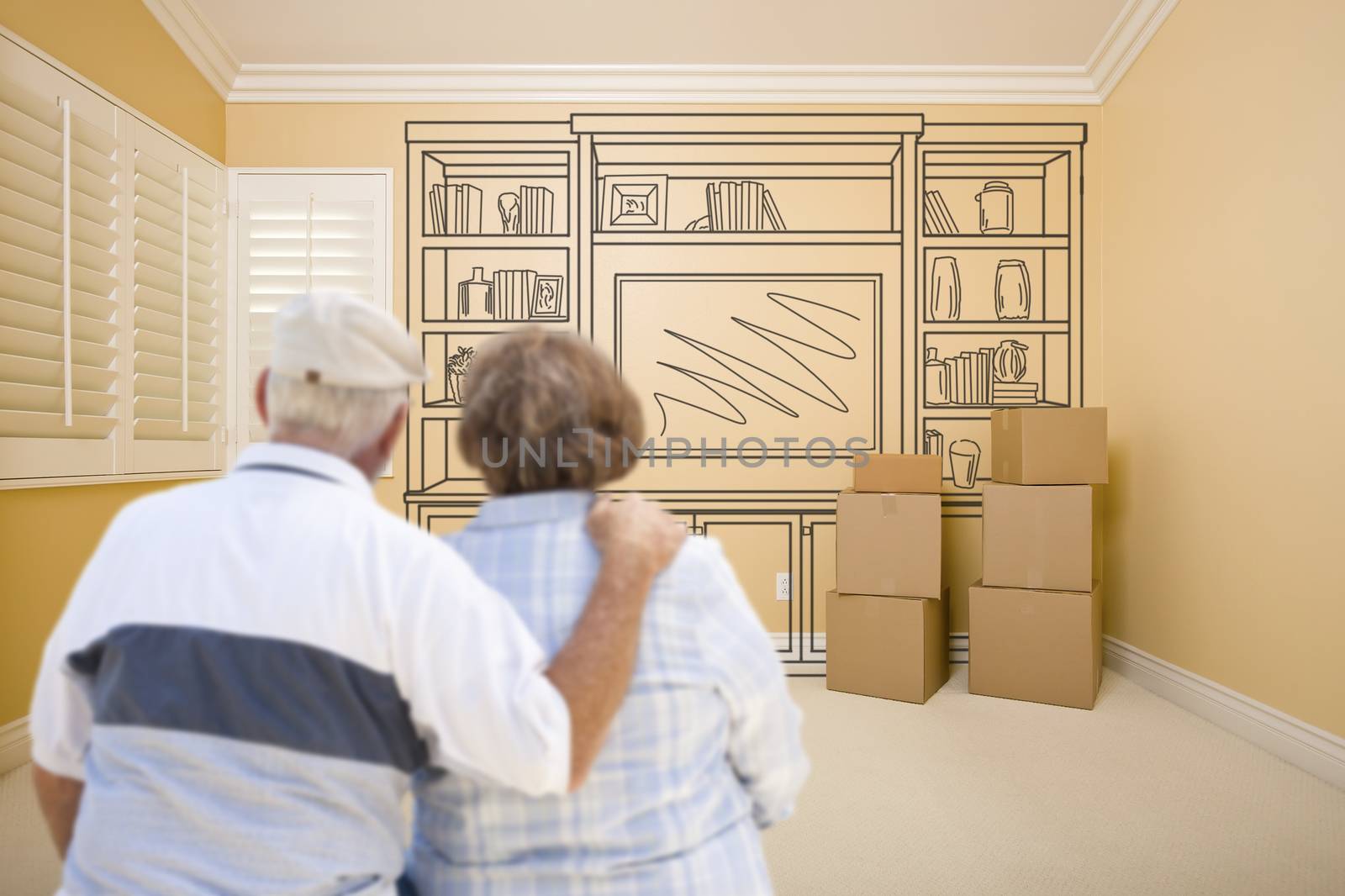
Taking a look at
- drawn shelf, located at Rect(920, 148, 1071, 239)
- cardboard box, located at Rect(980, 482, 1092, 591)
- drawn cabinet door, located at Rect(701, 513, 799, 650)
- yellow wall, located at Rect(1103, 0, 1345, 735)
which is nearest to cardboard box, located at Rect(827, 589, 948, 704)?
cardboard box, located at Rect(980, 482, 1092, 591)

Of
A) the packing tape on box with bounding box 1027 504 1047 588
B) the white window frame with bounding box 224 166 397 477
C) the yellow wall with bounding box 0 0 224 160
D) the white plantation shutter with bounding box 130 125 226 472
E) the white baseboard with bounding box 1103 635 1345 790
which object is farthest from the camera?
the white window frame with bounding box 224 166 397 477

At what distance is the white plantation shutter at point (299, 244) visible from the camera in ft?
12.2

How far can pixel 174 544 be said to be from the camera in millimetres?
724

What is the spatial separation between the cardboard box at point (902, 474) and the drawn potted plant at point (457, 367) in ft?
6.00

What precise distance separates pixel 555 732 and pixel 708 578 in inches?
8.9

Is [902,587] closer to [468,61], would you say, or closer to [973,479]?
[973,479]

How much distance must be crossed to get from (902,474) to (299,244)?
9.47 ft

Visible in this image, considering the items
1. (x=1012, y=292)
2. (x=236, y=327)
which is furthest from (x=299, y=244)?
(x=1012, y=292)

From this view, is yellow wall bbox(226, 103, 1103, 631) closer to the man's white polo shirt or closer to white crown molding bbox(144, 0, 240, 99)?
white crown molding bbox(144, 0, 240, 99)

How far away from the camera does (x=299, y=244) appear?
12.3ft

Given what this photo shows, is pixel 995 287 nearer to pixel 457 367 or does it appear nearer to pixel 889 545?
pixel 889 545

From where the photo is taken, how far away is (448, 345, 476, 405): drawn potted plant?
12.4 ft

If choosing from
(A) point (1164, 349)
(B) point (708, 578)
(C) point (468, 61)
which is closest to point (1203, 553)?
(A) point (1164, 349)

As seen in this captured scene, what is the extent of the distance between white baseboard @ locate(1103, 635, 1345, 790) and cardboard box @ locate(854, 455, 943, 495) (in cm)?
110
